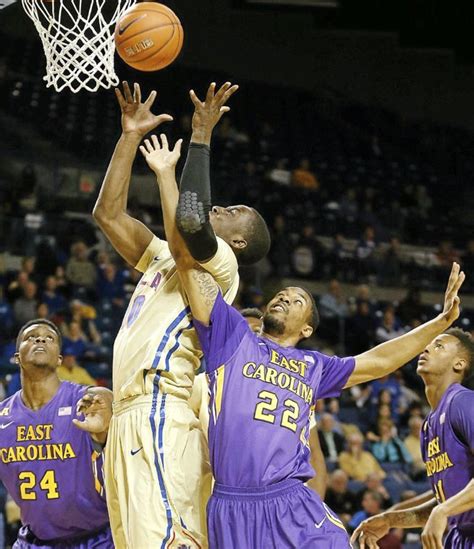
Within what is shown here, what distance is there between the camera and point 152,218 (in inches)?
602

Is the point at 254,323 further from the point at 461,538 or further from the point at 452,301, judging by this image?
the point at 461,538

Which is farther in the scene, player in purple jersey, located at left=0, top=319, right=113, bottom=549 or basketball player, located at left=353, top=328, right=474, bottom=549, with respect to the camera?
player in purple jersey, located at left=0, top=319, right=113, bottom=549

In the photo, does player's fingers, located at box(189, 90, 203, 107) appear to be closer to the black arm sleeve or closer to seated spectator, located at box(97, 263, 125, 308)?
the black arm sleeve

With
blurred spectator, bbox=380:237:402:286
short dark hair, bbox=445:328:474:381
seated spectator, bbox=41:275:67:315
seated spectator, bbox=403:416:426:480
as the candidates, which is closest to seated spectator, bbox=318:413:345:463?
seated spectator, bbox=403:416:426:480

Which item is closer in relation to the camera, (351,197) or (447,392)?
(447,392)

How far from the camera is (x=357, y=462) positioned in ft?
39.5

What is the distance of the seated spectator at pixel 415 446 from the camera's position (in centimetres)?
1255

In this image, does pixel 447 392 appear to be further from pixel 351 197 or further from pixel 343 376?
pixel 351 197

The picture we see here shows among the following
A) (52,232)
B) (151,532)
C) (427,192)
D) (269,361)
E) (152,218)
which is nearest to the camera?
(151,532)

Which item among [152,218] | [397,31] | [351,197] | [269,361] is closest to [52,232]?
[152,218]

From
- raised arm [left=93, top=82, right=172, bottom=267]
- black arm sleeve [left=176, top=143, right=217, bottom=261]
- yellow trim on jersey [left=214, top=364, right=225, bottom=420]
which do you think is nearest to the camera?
black arm sleeve [left=176, top=143, right=217, bottom=261]

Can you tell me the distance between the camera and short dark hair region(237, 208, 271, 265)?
5251 millimetres

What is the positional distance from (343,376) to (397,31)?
17.2m

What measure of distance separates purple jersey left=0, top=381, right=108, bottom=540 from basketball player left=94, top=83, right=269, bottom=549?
121 cm
